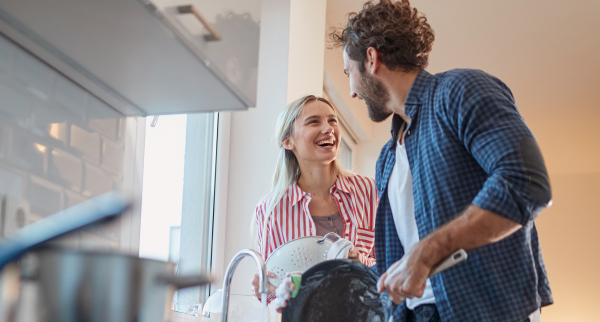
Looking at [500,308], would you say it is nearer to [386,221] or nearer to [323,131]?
[386,221]

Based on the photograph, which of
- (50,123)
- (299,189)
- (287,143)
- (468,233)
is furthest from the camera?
Answer: (287,143)

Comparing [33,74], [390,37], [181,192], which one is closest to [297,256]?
[390,37]

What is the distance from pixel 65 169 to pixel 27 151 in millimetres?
128

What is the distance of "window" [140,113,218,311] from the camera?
178 centimetres

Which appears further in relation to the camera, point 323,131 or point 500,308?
point 323,131

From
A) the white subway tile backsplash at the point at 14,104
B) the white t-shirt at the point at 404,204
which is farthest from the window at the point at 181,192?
the white t-shirt at the point at 404,204

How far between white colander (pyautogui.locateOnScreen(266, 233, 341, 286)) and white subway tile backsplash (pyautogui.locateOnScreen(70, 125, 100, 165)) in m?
0.49

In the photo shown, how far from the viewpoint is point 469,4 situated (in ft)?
→ 11.3

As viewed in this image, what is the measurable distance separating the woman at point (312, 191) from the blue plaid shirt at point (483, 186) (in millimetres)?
646

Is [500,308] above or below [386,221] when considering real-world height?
below

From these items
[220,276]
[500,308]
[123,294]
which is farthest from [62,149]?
[220,276]

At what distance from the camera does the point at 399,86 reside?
1314 millimetres

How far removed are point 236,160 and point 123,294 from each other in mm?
1782

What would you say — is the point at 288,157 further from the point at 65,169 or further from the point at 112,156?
the point at 65,169
